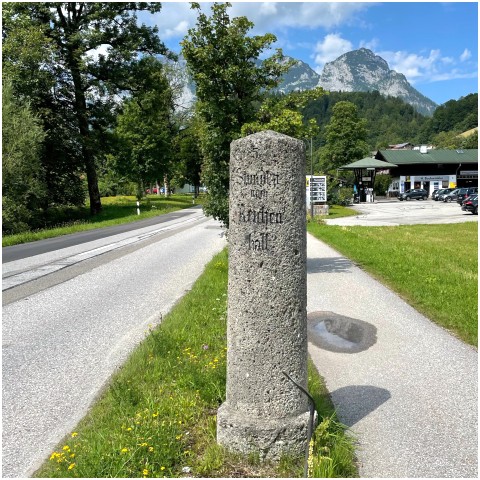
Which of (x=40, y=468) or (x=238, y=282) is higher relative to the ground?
(x=238, y=282)

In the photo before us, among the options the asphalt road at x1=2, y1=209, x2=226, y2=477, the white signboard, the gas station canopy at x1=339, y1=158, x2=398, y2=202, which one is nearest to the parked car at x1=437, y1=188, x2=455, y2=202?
the gas station canopy at x1=339, y1=158, x2=398, y2=202

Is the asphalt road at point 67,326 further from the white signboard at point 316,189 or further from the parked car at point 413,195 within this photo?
the parked car at point 413,195

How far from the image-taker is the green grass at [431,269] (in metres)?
6.81

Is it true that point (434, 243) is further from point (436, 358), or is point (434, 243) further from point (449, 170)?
point (449, 170)

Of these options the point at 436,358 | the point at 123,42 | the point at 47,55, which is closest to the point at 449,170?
the point at 123,42

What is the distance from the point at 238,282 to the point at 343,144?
71.7 meters

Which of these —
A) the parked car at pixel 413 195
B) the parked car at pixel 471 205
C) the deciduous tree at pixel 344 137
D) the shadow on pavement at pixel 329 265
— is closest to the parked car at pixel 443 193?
the parked car at pixel 413 195

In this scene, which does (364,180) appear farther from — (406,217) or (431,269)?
(431,269)

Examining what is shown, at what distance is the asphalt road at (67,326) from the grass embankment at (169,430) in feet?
1.04

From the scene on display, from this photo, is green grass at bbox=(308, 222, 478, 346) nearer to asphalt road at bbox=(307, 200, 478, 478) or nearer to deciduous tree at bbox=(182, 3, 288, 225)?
asphalt road at bbox=(307, 200, 478, 478)

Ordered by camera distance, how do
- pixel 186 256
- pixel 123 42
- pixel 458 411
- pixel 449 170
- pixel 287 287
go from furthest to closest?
pixel 449 170, pixel 123 42, pixel 186 256, pixel 458 411, pixel 287 287

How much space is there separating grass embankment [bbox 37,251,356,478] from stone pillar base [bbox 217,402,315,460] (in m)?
0.07

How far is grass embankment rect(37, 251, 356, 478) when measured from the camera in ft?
10.1

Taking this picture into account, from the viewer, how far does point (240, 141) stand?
10.8 feet
